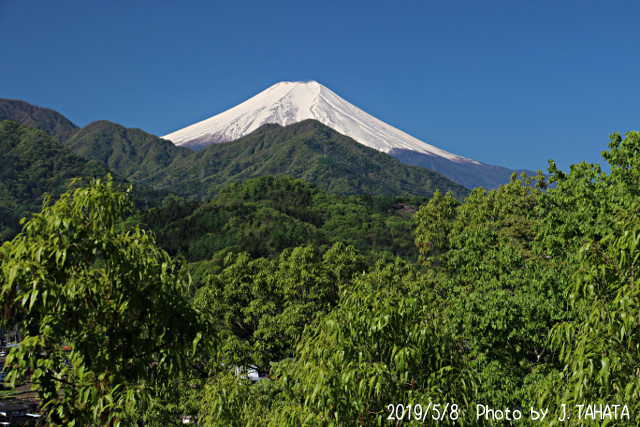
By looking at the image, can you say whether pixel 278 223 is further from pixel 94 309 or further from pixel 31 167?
pixel 31 167

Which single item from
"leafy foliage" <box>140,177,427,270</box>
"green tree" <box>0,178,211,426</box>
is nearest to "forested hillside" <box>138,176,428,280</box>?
"leafy foliage" <box>140,177,427,270</box>

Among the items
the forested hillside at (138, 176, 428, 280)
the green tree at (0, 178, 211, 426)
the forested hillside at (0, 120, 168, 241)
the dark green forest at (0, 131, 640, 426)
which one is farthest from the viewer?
the forested hillside at (0, 120, 168, 241)

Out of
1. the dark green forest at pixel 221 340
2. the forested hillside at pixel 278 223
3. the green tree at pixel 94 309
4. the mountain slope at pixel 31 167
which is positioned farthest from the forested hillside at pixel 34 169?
the green tree at pixel 94 309

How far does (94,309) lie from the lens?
3.85m

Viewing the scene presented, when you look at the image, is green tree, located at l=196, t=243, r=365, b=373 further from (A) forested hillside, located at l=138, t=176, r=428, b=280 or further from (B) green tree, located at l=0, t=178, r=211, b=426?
(A) forested hillside, located at l=138, t=176, r=428, b=280

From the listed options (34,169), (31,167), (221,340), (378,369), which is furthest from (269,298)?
(31,167)

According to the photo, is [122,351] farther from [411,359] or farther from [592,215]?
[592,215]

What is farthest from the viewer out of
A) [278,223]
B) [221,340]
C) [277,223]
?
[278,223]

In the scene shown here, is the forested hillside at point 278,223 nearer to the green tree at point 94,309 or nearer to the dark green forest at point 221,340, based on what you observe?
the dark green forest at point 221,340

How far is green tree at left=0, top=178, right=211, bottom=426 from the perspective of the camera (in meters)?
3.54

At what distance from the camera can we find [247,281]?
710 inches

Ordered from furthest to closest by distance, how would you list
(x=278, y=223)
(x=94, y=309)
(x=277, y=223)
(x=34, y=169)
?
(x=34, y=169) < (x=278, y=223) < (x=277, y=223) < (x=94, y=309)

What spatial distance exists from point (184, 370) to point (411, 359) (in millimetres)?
2222

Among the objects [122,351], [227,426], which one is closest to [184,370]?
[122,351]
